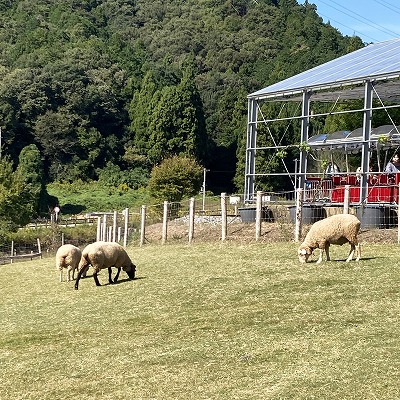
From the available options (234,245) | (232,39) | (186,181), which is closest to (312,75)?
(234,245)

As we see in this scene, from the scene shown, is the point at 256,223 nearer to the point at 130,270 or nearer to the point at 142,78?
the point at 130,270

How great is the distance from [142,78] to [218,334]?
96259 mm

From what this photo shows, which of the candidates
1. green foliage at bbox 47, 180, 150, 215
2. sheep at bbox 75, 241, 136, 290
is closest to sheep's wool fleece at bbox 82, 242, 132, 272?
sheep at bbox 75, 241, 136, 290

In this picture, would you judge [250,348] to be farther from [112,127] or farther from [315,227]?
[112,127]

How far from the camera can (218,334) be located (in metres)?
12.5

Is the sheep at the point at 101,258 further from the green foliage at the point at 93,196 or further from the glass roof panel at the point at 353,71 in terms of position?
the green foliage at the point at 93,196

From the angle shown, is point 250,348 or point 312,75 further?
point 312,75

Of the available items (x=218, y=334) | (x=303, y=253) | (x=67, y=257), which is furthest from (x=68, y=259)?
(x=218, y=334)

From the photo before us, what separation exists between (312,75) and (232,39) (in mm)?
100590

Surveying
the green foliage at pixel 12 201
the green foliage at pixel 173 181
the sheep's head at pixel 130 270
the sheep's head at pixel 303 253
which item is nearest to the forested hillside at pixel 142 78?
the green foliage at pixel 173 181

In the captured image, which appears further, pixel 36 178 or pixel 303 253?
pixel 36 178

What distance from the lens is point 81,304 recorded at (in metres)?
16.8

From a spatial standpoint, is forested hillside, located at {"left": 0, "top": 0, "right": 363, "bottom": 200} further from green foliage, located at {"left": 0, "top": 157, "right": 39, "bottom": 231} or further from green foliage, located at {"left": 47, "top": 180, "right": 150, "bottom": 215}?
green foliage, located at {"left": 0, "top": 157, "right": 39, "bottom": 231}

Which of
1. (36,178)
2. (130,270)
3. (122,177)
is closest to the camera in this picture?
(130,270)
